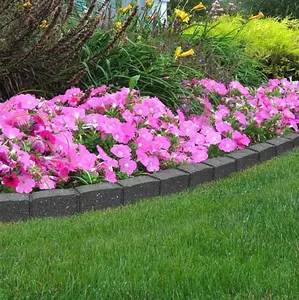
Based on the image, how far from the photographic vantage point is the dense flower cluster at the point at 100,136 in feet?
11.6

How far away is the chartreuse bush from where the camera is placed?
25.1 ft

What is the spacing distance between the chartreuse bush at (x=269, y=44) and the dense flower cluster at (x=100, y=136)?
2495 mm

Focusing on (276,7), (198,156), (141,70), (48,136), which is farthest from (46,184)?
(276,7)

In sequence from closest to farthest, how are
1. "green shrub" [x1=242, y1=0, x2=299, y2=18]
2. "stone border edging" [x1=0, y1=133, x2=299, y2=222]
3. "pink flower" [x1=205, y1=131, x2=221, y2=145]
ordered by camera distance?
"stone border edging" [x1=0, y1=133, x2=299, y2=222] < "pink flower" [x1=205, y1=131, x2=221, y2=145] < "green shrub" [x1=242, y1=0, x2=299, y2=18]

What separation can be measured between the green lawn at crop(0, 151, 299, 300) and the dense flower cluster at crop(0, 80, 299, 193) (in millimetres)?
439

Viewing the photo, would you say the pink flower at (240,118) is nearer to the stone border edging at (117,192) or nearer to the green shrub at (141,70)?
the green shrub at (141,70)

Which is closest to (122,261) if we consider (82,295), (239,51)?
(82,295)

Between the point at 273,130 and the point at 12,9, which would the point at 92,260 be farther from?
the point at 273,130

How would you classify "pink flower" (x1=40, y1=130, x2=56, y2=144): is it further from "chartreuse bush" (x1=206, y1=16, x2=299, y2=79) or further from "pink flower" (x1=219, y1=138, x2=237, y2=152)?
"chartreuse bush" (x1=206, y1=16, x2=299, y2=79)

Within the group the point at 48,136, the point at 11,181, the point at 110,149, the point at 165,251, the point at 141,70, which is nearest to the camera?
the point at 165,251

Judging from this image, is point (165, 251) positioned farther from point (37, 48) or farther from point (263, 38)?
point (263, 38)

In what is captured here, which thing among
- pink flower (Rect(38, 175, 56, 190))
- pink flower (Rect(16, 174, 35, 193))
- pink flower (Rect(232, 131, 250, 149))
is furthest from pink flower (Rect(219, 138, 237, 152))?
pink flower (Rect(16, 174, 35, 193))

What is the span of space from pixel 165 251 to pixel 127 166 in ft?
4.57

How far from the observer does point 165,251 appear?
8.21 ft
